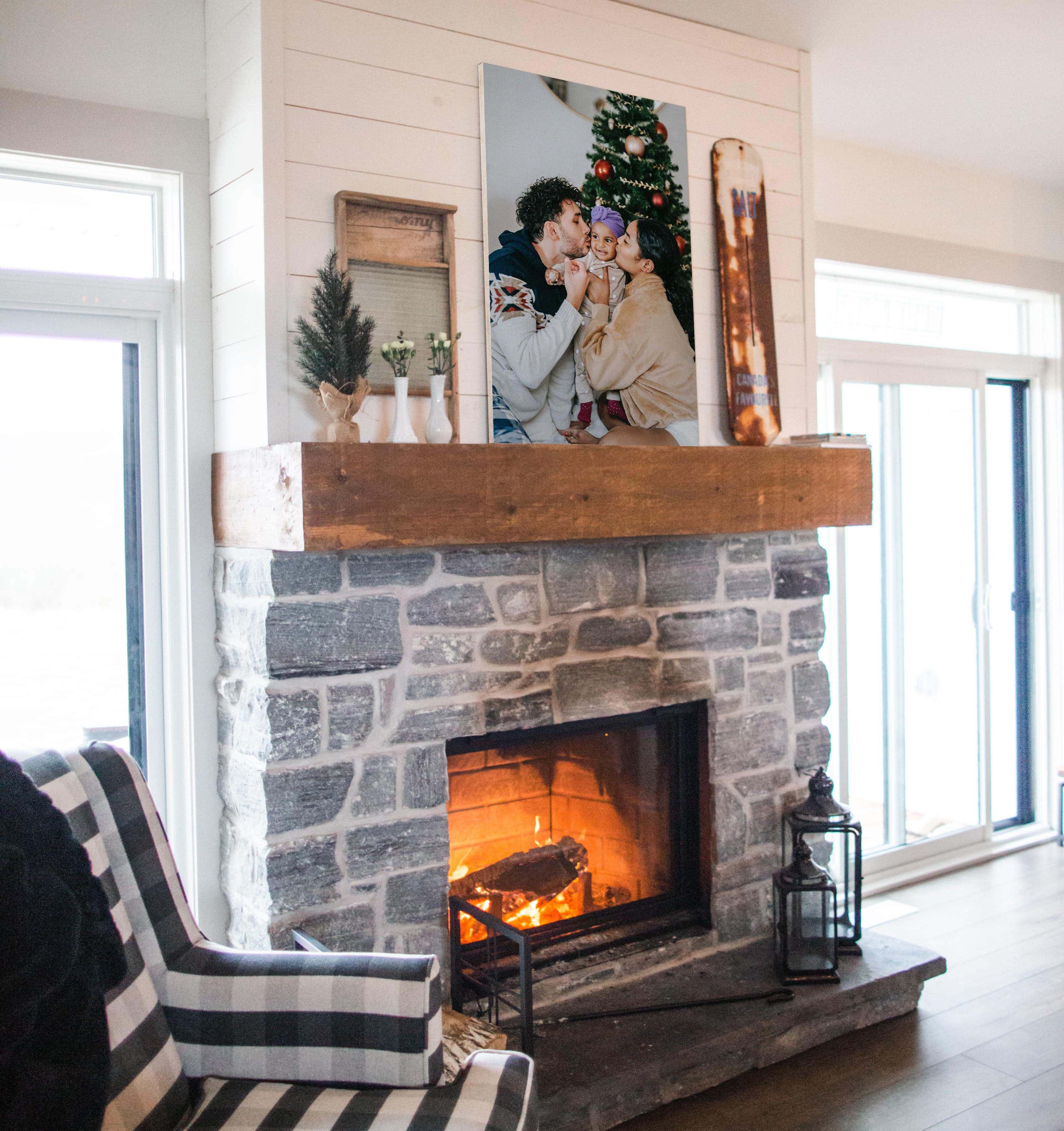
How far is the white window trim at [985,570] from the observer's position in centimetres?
392

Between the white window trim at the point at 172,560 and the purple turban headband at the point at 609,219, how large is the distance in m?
1.05

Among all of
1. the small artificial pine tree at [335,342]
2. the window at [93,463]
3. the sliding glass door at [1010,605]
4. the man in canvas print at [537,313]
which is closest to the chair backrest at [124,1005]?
the window at [93,463]

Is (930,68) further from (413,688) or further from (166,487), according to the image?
(166,487)

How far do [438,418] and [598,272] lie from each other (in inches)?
26.7

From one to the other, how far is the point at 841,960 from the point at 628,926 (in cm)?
60

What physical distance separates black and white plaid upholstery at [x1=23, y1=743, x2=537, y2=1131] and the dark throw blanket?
0.13 m

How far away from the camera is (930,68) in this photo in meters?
3.26

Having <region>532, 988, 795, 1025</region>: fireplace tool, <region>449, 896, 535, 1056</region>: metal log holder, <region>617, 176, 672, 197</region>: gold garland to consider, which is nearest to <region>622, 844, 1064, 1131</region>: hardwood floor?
<region>532, 988, 795, 1025</region>: fireplace tool

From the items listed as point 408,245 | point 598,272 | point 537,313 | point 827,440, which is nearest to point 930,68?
point 827,440

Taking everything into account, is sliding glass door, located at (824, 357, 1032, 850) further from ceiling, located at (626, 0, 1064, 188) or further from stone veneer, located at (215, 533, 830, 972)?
stone veneer, located at (215, 533, 830, 972)

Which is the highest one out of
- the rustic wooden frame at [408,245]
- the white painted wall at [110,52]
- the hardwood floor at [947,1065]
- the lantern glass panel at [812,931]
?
the white painted wall at [110,52]

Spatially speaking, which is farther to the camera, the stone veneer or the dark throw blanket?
the stone veneer

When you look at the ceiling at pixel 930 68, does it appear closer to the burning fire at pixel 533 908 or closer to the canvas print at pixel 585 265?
the canvas print at pixel 585 265

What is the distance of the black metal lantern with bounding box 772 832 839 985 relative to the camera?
279 centimetres
